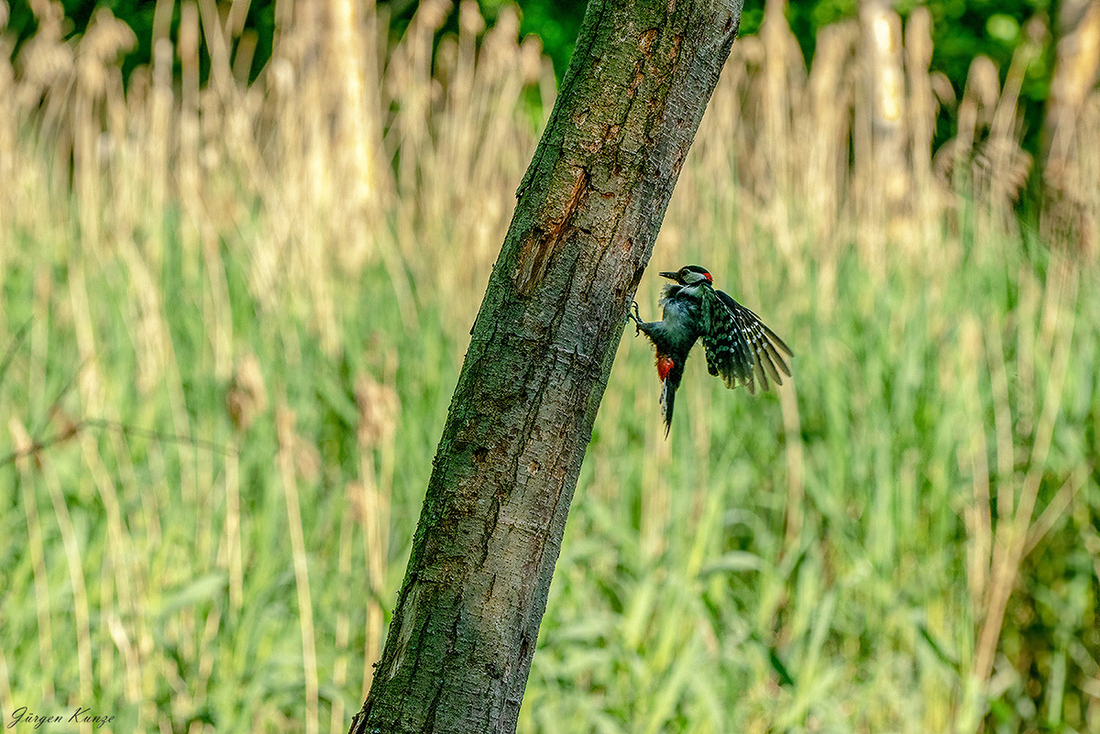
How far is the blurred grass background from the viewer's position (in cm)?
215

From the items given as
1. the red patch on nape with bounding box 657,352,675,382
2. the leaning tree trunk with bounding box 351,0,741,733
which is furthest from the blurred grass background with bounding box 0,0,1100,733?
the leaning tree trunk with bounding box 351,0,741,733

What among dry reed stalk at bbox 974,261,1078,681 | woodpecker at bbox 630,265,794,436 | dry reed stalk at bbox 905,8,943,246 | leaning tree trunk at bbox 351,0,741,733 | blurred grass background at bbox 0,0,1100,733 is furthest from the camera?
dry reed stalk at bbox 905,8,943,246

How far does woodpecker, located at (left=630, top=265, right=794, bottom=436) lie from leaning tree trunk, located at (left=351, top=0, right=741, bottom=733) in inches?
30.9

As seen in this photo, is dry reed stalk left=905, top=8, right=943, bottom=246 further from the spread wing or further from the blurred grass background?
the spread wing

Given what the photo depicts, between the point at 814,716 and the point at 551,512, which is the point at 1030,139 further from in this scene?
the point at 551,512

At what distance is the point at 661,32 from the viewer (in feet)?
3.10

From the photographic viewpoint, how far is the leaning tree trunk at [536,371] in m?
0.94

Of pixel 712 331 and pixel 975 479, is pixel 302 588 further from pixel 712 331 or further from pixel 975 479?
pixel 975 479

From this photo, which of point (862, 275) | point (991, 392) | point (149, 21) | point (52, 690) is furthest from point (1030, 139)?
point (52, 690)

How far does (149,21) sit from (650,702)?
10.5 meters

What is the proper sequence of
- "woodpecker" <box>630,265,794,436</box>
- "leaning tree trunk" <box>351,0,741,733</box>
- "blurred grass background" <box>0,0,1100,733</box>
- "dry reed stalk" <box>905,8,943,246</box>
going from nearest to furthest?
"leaning tree trunk" <box>351,0,741,733</box> → "woodpecker" <box>630,265,794,436</box> → "blurred grass background" <box>0,0,1100,733</box> → "dry reed stalk" <box>905,8,943,246</box>

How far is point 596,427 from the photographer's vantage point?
119 inches

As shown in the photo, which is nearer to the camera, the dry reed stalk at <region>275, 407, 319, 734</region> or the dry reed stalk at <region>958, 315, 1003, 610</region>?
the dry reed stalk at <region>275, 407, 319, 734</region>

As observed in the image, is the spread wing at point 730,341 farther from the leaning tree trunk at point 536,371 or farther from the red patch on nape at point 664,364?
the leaning tree trunk at point 536,371
